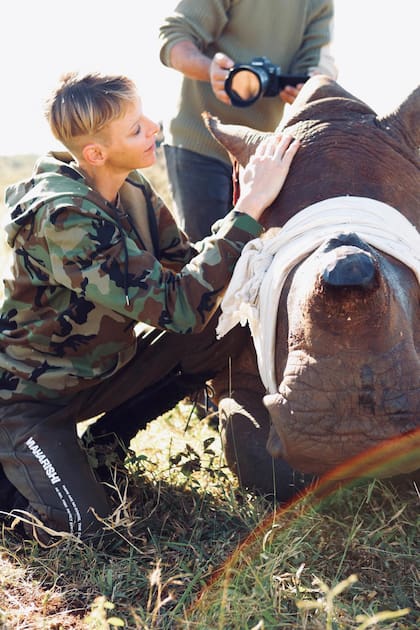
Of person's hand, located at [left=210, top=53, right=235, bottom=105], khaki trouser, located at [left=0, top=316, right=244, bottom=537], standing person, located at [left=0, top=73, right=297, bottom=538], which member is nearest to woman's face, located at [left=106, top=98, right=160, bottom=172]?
standing person, located at [left=0, top=73, right=297, bottom=538]

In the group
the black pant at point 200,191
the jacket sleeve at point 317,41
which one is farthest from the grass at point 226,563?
the jacket sleeve at point 317,41

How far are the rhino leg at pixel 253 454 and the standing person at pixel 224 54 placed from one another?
188 centimetres

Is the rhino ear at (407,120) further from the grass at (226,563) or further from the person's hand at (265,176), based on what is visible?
the grass at (226,563)

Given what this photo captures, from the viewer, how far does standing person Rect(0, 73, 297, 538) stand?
3609 mm

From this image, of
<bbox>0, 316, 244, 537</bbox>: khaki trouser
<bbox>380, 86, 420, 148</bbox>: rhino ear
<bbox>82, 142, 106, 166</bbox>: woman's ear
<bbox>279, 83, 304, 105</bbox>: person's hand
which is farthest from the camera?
<bbox>279, 83, 304, 105</bbox>: person's hand

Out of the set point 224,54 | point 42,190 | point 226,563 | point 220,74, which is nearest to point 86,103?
point 42,190

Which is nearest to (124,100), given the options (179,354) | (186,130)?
(179,354)

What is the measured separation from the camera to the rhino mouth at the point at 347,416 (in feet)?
8.92

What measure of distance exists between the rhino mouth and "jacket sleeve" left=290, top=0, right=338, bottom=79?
3.17 m

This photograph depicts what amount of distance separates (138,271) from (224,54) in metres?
2.29

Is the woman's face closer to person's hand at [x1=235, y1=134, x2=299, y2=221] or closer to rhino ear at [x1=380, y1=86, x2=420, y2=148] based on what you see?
person's hand at [x1=235, y1=134, x2=299, y2=221]

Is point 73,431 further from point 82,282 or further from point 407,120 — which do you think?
point 407,120

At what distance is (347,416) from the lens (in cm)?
276

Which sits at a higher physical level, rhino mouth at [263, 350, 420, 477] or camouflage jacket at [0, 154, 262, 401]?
camouflage jacket at [0, 154, 262, 401]
